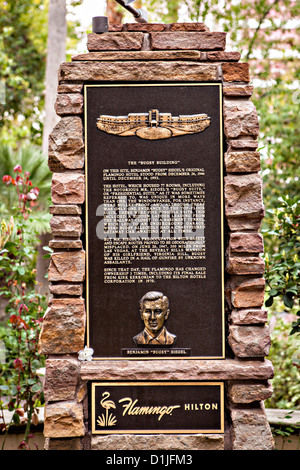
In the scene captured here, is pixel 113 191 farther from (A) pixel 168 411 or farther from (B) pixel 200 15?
(B) pixel 200 15

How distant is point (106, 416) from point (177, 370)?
576 millimetres

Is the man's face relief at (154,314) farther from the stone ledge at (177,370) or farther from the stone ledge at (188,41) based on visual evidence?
the stone ledge at (188,41)

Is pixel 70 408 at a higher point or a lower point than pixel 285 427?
higher

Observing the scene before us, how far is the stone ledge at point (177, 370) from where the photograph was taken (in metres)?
2.98

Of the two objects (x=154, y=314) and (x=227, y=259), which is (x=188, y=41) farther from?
(x=154, y=314)

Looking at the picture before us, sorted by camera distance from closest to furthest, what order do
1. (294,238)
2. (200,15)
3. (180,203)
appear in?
(180,203)
(294,238)
(200,15)

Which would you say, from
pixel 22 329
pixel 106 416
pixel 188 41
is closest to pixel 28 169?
pixel 22 329

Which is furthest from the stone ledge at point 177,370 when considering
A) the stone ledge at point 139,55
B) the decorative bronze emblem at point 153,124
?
the stone ledge at point 139,55

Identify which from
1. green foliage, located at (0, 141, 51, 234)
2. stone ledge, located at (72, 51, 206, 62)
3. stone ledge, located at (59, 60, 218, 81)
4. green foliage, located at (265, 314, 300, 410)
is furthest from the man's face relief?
green foliage, located at (265, 314, 300, 410)

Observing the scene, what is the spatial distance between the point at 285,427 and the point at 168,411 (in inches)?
51.5

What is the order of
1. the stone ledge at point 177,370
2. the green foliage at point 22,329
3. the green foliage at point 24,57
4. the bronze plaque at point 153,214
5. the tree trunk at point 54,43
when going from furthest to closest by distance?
the green foliage at point 24,57 → the tree trunk at point 54,43 → the green foliage at point 22,329 → the bronze plaque at point 153,214 → the stone ledge at point 177,370

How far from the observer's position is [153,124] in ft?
10.2

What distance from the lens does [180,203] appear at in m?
3.12
